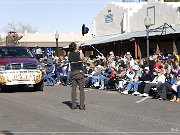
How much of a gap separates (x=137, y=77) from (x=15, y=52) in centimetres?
554

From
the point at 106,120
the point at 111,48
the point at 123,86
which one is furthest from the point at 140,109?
the point at 111,48

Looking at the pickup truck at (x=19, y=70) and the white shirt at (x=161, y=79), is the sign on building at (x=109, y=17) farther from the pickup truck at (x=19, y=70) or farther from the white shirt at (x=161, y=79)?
the white shirt at (x=161, y=79)

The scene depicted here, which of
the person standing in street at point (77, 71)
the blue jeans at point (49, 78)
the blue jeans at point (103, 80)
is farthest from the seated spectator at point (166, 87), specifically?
the blue jeans at point (49, 78)

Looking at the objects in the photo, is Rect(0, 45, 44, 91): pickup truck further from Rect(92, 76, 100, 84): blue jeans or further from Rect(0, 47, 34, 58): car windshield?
Rect(92, 76, 100, 84): blue jeans

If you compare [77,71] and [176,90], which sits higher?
[77,71]

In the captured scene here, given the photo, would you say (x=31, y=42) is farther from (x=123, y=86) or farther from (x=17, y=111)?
(x=17, y=111)

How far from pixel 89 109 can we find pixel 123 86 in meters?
6.66

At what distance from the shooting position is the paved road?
9.93m

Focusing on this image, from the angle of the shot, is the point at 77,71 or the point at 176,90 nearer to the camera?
the point at 77,71

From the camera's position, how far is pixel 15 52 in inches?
814

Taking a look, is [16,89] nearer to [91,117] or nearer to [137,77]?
[137,77]

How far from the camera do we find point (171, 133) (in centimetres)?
954

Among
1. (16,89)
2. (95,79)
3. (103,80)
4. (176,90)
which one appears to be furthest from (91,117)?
(95,79)

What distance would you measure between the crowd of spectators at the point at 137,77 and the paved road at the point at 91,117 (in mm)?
681
